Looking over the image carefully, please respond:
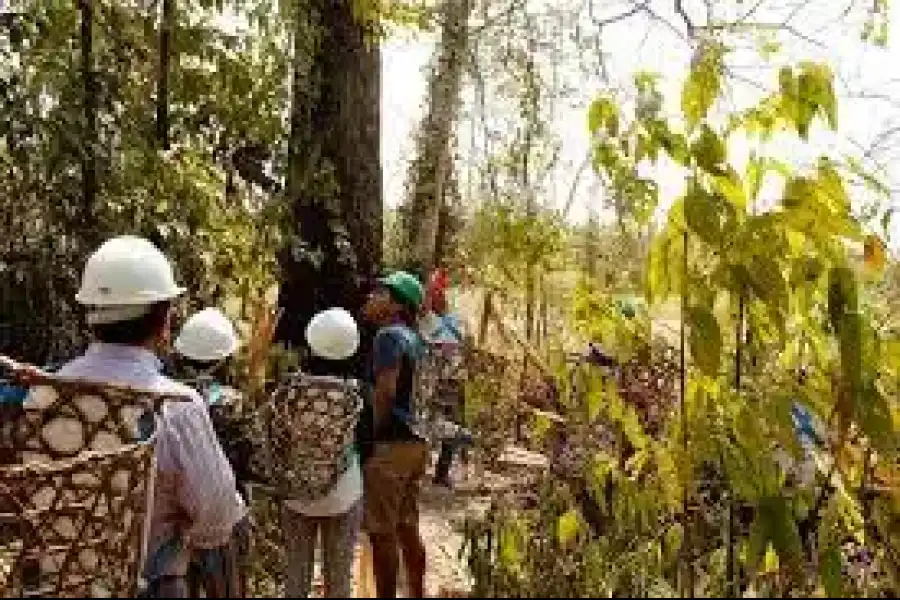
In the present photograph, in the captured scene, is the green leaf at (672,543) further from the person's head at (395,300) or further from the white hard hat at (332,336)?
the person's head at (395,300)

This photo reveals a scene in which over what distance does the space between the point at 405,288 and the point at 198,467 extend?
2.97 m

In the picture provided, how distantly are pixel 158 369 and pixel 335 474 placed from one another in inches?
89.8

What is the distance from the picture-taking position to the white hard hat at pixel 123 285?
3.66 metres

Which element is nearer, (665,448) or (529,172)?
(665,448)

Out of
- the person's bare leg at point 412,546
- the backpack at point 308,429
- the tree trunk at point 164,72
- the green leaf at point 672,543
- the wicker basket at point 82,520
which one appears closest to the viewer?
the wicker basket at point 82,520

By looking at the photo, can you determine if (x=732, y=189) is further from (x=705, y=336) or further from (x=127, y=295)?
(x=127, y=295)

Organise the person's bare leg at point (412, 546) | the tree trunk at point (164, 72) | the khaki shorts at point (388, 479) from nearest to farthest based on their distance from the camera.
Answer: the khaki shorts at point (388, 479)
the person's bare leg at point (412, 546)
the tree trunk at point (164, 72)

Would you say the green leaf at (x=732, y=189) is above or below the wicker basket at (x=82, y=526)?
above

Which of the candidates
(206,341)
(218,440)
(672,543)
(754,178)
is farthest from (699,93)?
(206,341)

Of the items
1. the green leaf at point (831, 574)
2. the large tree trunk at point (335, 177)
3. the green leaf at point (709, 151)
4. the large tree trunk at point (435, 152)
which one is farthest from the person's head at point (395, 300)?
the large tree trunk at point (435, 152)

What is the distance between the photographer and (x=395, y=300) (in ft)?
21.5

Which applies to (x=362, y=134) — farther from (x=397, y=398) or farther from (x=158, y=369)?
(x=158, y=369)

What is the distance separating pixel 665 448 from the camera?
446 centimetres

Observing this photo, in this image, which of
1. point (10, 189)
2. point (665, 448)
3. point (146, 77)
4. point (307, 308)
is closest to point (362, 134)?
point (307, 308)
